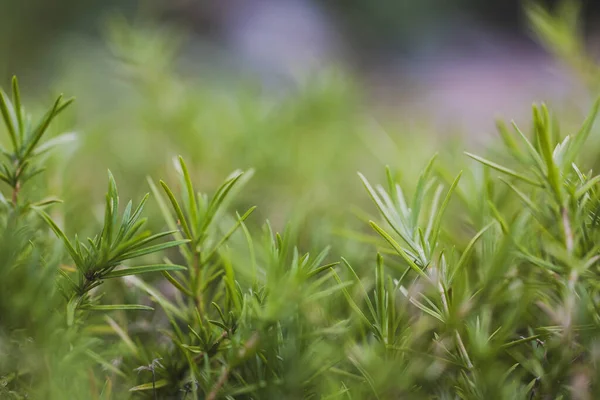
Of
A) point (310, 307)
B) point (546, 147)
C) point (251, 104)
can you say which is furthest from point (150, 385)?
point (251, 104)

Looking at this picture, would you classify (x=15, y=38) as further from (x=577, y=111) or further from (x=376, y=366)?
(x=376, y=366)

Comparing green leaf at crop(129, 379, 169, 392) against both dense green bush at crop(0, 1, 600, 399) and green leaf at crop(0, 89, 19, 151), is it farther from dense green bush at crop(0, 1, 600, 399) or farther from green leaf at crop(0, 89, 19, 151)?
green leaf at crop(0, 89, 19, 151)

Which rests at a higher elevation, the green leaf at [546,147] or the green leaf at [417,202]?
the green leaf at [546,147]

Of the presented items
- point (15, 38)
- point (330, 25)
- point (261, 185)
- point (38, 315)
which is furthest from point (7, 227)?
point (330, 25)

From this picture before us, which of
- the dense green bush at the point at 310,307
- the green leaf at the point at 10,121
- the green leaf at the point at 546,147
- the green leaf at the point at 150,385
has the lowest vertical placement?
the green leaf at the point at 150,385

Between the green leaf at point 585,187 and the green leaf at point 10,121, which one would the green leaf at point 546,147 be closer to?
the green leaf at point 585,187

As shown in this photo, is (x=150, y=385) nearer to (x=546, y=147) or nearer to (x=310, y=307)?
(x=310, y=307)

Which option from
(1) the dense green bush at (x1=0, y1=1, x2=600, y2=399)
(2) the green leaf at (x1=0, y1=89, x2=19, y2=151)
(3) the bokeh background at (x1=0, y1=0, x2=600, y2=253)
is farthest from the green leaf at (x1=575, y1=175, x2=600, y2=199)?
(2) the green leaf at (x1=0, y1=89, x2=19, y2=151)

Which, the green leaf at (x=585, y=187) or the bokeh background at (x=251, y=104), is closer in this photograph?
the green leaf at (x=585, y=187)

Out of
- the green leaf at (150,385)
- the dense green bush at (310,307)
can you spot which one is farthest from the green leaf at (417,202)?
the green leaf at (150,385)

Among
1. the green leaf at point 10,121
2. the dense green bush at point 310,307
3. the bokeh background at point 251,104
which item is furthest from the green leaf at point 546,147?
the green leaf at point 10,121

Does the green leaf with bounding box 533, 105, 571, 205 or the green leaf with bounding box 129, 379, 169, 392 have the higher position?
the green leaf with bounding box 533, 105, 571, 205
